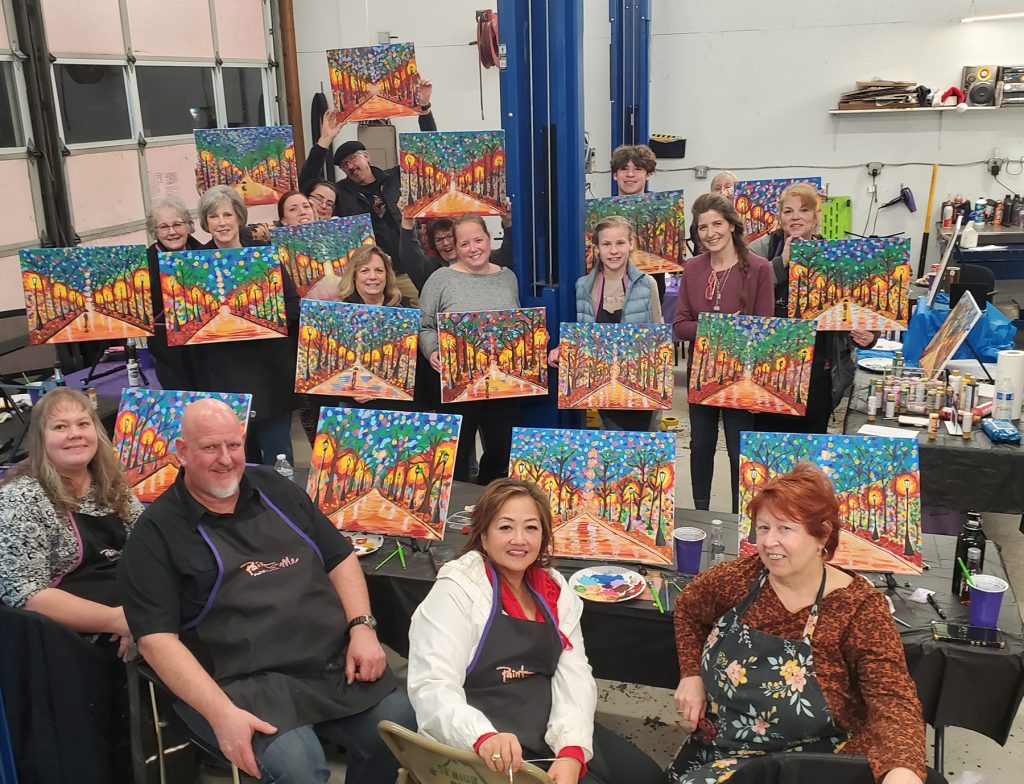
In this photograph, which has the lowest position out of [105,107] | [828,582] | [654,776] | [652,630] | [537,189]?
[654,776]

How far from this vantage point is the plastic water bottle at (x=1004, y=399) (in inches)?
160

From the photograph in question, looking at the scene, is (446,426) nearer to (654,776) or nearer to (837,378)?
(654,776)

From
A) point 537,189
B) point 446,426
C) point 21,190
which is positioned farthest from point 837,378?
point 21,190

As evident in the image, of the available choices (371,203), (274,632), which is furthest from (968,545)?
(371,203)

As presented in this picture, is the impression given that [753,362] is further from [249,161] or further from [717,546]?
[249,161]

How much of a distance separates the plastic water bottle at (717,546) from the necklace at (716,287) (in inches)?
60.2

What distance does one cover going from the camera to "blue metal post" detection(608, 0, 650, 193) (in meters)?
8.98

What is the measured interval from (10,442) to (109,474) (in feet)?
5.07

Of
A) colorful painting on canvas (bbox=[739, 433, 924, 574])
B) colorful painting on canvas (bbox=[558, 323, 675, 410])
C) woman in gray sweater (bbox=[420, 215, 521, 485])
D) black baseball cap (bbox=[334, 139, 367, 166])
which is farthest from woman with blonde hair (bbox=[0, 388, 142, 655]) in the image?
black baseball cap (bbox=[334, 139, 367, 166])

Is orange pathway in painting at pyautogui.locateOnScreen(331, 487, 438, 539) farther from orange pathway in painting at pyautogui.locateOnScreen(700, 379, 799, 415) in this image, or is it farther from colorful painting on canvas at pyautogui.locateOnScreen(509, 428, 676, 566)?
orange pathway in painting at pyautogui.locateOnScreen(700, 379, 799, 415)

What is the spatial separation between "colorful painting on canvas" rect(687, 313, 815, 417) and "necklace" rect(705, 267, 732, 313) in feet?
1.04

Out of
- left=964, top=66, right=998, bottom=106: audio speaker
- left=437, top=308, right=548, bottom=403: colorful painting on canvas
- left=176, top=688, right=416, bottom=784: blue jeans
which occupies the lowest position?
left=176, top=688, right=416, bottom=784: blue jeans


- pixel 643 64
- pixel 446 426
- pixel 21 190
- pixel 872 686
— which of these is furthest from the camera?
pixel 643 64

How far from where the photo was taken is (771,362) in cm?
392
